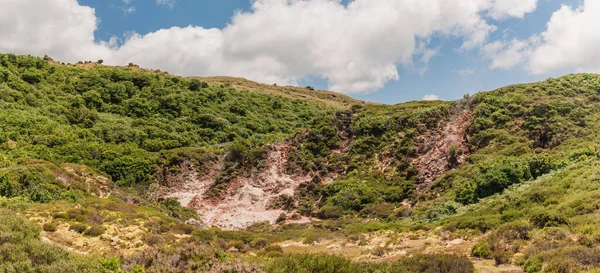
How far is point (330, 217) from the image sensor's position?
1116 inches

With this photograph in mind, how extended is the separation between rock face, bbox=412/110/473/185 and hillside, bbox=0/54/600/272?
6.0 inches

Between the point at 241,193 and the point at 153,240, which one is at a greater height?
the point at 241,193

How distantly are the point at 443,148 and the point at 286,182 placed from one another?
1411 cm

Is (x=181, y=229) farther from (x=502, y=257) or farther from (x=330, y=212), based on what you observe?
(x=502, y=257)

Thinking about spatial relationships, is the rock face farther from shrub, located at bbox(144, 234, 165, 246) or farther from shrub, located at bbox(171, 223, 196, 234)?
shrub, located at bbox(144, 234, 165, 246)

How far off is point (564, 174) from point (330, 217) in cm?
1508

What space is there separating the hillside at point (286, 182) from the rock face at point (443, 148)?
152 millimetres

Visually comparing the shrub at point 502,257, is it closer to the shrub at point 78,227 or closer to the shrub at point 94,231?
the shrub at point 94,231

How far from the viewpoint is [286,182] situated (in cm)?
3591

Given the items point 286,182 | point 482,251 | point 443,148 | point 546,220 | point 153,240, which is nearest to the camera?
point 482,251

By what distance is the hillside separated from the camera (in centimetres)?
980

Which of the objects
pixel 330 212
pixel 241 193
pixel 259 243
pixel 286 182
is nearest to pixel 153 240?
pixel 259 243

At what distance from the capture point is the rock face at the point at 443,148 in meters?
29.8

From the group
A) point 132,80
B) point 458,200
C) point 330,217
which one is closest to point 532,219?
point 458,200
